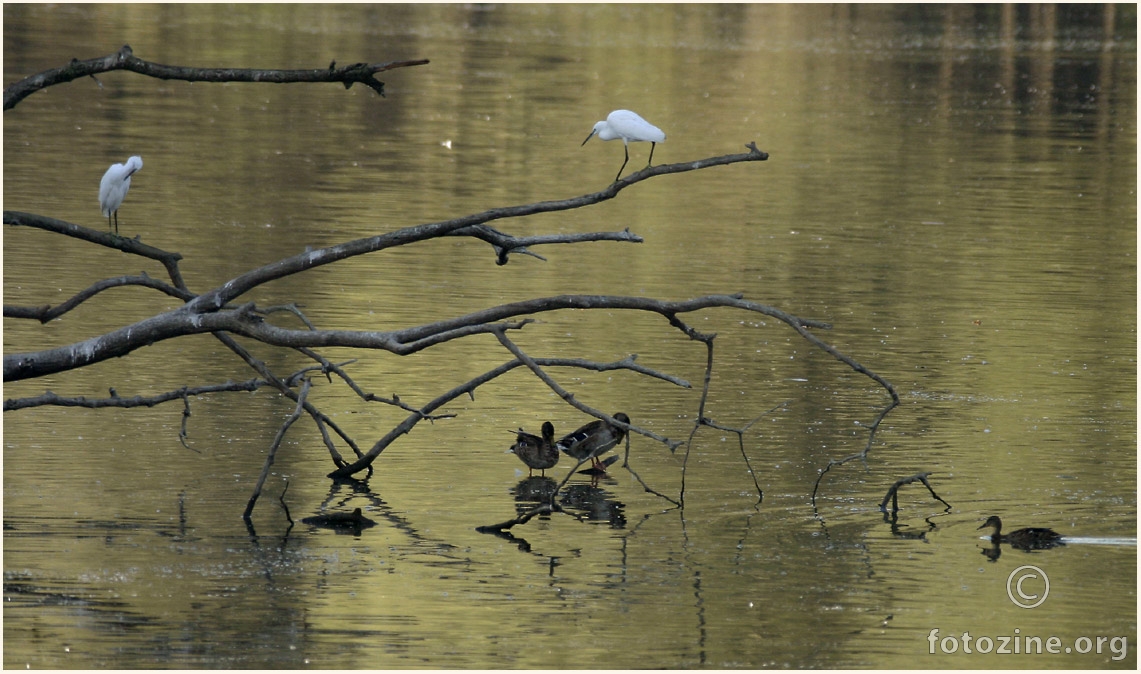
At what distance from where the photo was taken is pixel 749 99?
38406mm

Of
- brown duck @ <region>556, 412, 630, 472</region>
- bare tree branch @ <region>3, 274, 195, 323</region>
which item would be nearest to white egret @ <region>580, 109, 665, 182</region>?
brown duck @ <region>556, 412, 630, 472</region>

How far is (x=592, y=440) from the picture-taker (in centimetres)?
1112

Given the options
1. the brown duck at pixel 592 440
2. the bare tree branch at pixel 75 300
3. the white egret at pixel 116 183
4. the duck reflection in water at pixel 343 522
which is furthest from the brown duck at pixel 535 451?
the white egret at pixel 116 183

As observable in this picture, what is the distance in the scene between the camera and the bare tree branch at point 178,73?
8969 millimetres

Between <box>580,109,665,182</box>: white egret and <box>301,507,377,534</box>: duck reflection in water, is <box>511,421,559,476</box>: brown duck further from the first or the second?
<box>580,109,665,182</box>: white egret

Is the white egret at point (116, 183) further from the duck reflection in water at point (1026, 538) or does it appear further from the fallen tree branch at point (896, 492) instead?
the duck reflection in water at point (1026, 538)

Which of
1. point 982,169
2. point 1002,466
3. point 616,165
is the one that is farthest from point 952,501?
point 982,169

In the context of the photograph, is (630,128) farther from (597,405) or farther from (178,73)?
(178,73)

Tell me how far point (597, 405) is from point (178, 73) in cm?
467

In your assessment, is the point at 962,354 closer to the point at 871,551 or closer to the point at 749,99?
the point at 871,551

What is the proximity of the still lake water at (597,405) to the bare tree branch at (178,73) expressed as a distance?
228 cm

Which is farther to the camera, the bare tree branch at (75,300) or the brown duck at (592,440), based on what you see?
the brown duck at (592,440)

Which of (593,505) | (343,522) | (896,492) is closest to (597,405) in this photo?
(593,505)

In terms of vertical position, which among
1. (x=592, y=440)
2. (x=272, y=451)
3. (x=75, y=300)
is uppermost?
(x=75, y=300)
